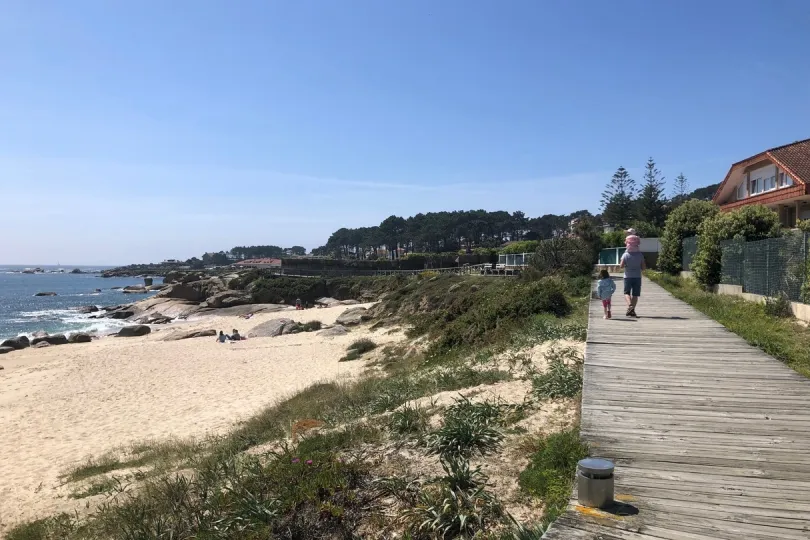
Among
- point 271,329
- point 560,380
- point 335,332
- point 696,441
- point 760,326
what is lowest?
point 271,329

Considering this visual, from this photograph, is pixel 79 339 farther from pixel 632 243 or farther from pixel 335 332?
pixel 632 243

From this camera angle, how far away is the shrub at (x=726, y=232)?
49.4ft

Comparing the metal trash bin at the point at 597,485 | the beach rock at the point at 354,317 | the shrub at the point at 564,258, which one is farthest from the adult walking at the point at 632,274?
the beach rock at the point at 354,317

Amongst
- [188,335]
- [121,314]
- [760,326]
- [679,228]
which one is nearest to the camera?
[760,326]

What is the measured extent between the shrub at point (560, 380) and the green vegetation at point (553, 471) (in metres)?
1.67

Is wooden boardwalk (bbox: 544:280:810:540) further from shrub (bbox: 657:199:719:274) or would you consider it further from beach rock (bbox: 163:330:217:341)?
beach rock (bbox: 163:330:217:341)

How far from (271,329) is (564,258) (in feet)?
62.7

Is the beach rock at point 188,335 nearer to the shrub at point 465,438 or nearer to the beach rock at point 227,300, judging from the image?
the beach rock at point 227,300

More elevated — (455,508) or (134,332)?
(455,508)

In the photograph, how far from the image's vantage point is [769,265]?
1255 cm

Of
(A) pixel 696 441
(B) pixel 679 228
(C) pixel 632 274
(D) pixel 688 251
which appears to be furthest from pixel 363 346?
(A) pixel 696 441

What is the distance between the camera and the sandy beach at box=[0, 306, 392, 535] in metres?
10.4

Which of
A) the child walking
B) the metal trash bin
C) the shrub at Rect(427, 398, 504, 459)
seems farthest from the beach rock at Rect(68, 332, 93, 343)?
the metal trash bin

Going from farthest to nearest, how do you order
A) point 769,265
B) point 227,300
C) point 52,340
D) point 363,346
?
point 227,300 < point 52,340 < point 363,346 < point 769,265
